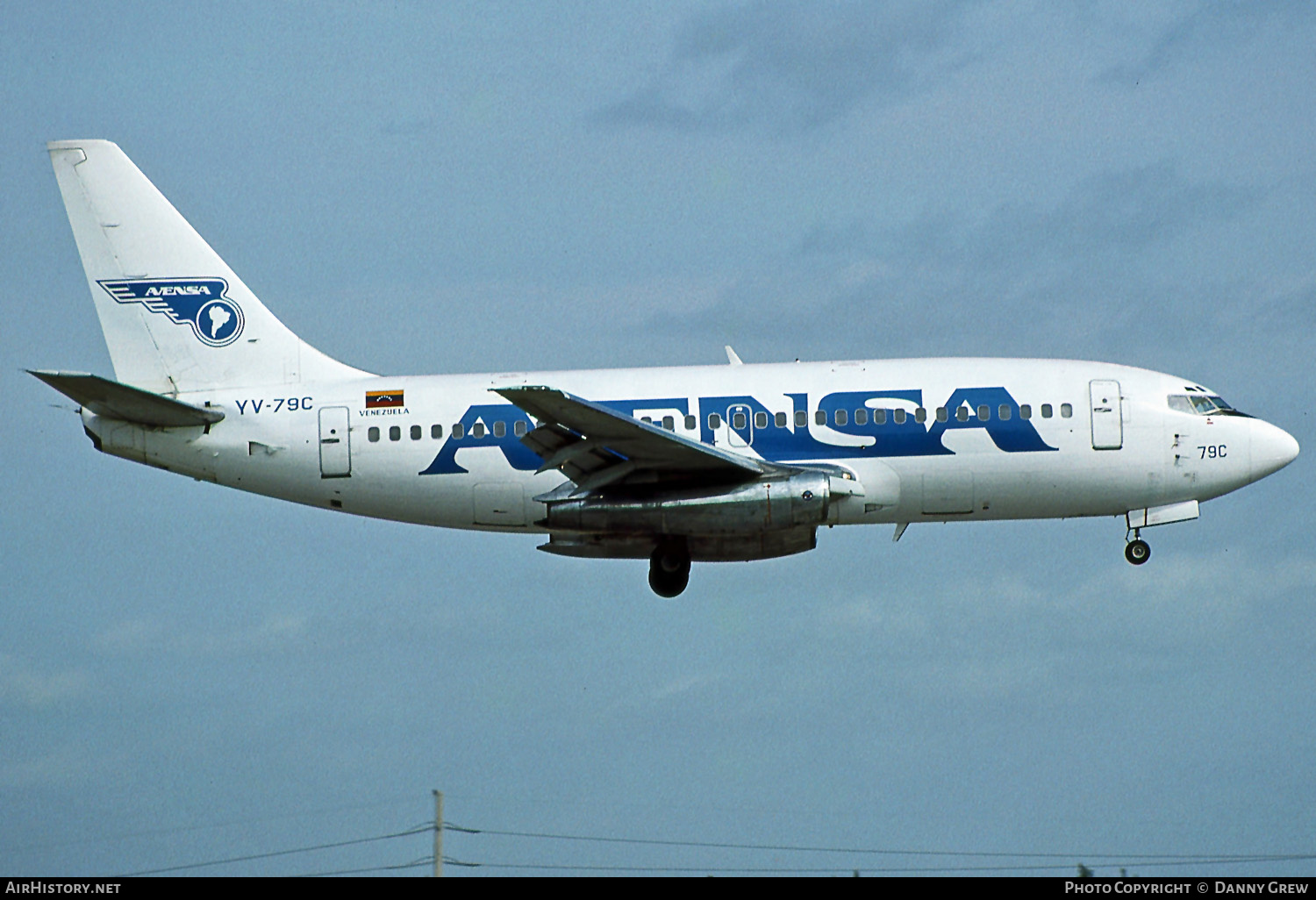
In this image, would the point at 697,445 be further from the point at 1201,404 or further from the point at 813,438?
the point at 1201,404

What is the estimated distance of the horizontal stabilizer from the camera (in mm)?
38344

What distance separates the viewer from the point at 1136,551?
1590 inches

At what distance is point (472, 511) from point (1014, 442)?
1285 centimetres

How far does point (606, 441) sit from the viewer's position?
37.2 metres

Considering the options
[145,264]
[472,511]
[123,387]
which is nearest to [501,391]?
[472,511]

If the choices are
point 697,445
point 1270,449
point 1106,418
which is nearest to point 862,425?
point 697,445

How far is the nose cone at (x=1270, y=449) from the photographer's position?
3997cm

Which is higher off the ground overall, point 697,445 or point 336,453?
point 336,453

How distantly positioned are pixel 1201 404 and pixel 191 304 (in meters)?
25.2

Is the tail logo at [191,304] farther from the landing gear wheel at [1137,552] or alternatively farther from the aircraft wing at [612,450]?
the landing gear wheel at [1137,552]

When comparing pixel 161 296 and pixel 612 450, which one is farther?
pixel 161 296
